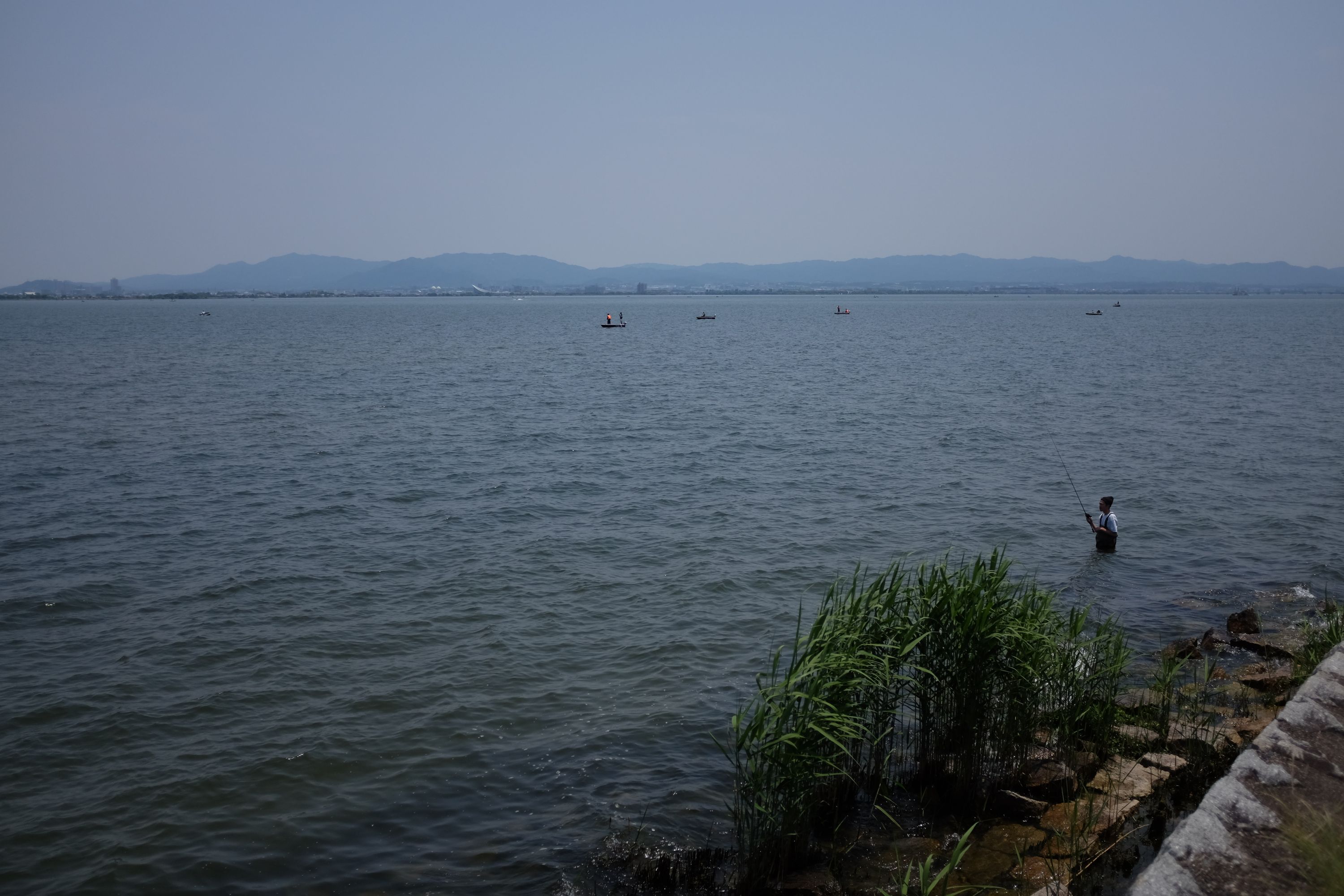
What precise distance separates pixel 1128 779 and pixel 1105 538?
1104 cm

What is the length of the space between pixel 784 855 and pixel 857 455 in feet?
76.2

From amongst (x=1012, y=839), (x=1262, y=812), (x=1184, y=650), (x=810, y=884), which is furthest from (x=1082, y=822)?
(x=1184, y=650)

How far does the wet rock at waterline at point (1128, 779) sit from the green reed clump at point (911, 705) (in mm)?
461

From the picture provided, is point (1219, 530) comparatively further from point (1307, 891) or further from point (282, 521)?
point (282, 521)

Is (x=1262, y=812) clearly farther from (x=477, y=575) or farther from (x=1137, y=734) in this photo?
(x=477, y=575)

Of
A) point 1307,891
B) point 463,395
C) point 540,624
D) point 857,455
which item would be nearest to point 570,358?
point 463,395

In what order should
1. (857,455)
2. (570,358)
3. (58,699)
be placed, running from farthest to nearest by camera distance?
1. (570,358)
2. (857,455)
3. (58,699)

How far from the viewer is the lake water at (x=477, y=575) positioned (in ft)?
32.4

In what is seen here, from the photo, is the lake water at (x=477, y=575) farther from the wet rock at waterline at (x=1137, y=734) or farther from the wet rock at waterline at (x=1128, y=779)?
the wet rock at waterline at (x=1137, y=734)

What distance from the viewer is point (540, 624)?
15297 mm

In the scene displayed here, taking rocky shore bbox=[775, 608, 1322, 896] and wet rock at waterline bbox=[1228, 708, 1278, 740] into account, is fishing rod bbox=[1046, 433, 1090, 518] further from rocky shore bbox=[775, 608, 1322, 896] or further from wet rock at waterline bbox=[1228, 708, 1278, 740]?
rocky shore bbox=[775, 608, 1322, 896]

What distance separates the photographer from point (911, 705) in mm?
9992

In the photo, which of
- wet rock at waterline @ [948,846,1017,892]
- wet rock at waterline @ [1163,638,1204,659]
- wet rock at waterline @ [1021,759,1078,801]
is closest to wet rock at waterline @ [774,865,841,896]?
wet rock at waterline @ [948,846,1017,892]

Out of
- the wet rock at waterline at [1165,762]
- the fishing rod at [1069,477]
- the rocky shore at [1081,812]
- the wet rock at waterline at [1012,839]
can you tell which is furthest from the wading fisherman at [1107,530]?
the wet rock at waterline at [1012,839]
